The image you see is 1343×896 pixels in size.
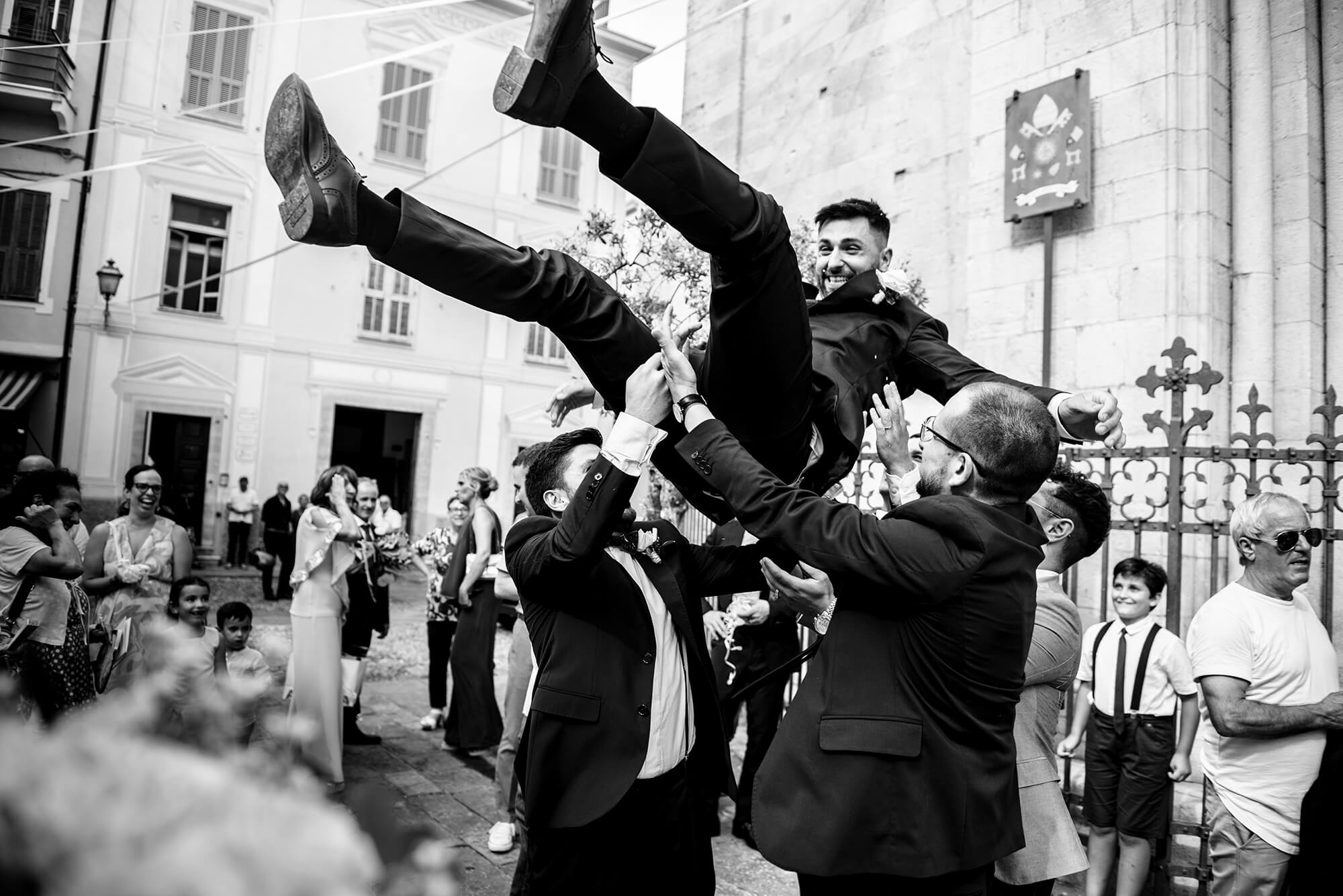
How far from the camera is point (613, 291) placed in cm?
230

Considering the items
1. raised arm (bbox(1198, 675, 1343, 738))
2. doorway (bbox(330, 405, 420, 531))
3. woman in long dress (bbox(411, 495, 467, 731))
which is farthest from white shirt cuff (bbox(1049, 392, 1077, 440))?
doorway (bbox(330, 405, 420, 531))

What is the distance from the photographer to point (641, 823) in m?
2.14

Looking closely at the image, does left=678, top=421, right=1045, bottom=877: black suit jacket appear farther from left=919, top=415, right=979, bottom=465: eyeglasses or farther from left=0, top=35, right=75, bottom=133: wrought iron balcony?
left=0, top=35, right=75, bottom=133: wrought iron balcony

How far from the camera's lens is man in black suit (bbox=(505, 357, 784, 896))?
2055 millimetres

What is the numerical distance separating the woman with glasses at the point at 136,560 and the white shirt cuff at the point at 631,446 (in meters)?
3.31

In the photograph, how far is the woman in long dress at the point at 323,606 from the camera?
418cm

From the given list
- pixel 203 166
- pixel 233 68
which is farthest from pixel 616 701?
pixel 233 68

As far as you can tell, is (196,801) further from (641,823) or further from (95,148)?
(95,148)

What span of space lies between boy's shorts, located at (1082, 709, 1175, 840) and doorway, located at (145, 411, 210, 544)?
544 inches

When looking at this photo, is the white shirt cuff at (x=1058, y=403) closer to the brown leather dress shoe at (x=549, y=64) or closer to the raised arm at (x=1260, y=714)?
the raised arm at (x=1260, y=714)

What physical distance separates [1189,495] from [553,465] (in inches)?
156

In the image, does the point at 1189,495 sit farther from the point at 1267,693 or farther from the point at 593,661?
the point at 593,661

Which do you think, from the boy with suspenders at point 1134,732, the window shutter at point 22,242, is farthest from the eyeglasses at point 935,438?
the window shutter at point 22,242

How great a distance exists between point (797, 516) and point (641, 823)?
0.93 metres
